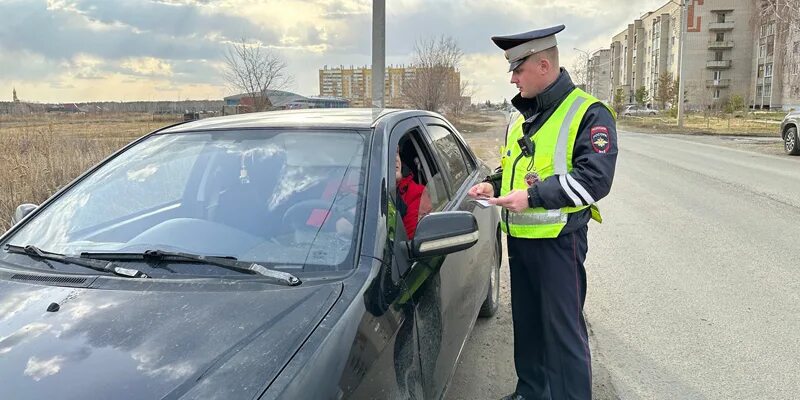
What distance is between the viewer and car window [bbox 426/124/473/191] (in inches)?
140

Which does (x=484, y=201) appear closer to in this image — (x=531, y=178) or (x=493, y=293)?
(x=531, y=178)

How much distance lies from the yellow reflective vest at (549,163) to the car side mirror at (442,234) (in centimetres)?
49

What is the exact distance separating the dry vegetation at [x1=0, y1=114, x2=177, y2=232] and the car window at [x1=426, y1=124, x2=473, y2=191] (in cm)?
495

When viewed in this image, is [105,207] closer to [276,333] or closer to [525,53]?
[276,333]

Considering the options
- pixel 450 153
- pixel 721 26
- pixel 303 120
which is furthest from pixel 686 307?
pixel 721 26

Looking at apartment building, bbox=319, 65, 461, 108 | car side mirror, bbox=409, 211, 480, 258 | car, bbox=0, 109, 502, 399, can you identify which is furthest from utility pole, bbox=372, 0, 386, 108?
apartment building, bbox=319, 65, 461, 108

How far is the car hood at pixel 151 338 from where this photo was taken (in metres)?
1.43

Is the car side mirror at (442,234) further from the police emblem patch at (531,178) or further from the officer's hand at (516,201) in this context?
the police emblem patch at (531,178)

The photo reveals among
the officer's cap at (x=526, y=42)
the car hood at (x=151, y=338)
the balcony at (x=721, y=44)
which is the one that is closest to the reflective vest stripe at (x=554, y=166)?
the officer's cap at (x=526, y=42)

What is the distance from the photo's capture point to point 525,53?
2.59 m

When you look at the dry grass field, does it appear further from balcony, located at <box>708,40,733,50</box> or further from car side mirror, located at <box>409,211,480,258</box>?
balcony, located at <box>708,40,733,50</box>

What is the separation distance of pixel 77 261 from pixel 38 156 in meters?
6.68

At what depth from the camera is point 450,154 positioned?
12.6ft

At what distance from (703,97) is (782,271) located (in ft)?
290
